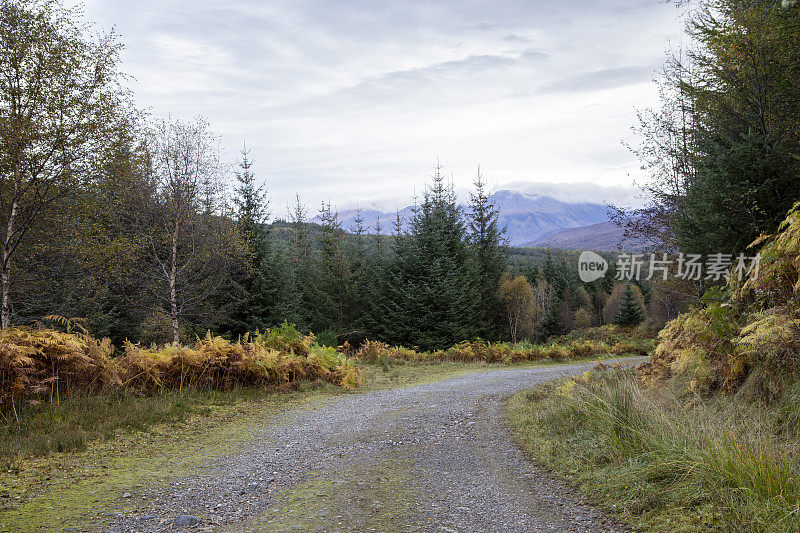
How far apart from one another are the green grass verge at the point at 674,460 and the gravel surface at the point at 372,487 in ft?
0.88

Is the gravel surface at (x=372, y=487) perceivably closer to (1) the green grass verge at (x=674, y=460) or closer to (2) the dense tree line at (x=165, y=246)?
(1) the green grass verge at (x=674, y=460)

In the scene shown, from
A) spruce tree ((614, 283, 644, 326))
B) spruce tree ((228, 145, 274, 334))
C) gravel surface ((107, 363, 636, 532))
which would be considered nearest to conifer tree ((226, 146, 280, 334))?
spruce tree ((228, 145, 274, 334))

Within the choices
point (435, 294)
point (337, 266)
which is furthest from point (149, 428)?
point (337, 266)

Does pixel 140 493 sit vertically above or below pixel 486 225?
below

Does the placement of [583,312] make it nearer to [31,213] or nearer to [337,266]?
[337,266]

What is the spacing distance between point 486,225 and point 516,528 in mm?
32934

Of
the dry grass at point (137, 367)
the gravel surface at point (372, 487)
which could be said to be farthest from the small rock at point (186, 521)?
the dry grass at point (137, 367)

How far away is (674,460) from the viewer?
→ 138 inches

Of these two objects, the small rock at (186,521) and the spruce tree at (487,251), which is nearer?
the small rock at (186,521)

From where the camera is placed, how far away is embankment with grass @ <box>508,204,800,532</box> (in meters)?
2.97

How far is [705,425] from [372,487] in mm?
2859

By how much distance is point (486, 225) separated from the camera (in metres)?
35.2

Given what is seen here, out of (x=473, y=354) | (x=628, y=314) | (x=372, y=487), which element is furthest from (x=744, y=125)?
(x=628, y=314)

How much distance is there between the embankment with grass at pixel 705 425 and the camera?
2971mm
